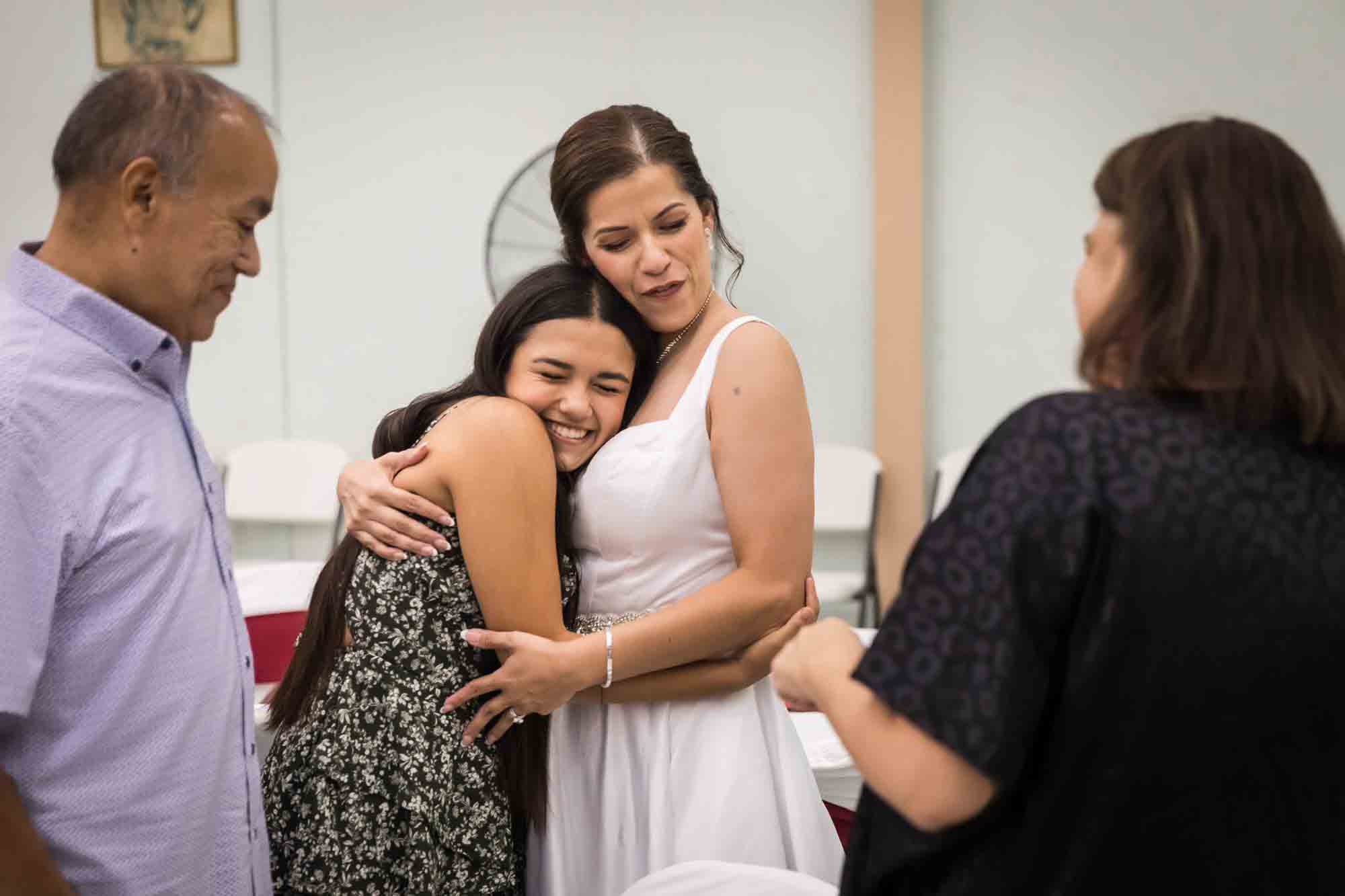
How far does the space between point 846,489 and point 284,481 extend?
229 centimetres

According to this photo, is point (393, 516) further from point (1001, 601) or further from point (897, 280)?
point (897, 280)

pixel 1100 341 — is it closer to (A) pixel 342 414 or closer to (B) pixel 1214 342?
(B) pixel 1214 342

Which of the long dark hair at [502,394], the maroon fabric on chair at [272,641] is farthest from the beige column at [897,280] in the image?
the long dark hair at [502,394]

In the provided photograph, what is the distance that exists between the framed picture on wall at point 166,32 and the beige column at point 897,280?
8.90ft

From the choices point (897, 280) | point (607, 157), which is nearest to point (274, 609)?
point (607, 157)

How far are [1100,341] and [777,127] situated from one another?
162 inches

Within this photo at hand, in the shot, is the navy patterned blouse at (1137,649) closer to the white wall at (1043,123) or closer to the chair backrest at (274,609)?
the chair backrest at (274,609)

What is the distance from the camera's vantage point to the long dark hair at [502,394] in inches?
60.6

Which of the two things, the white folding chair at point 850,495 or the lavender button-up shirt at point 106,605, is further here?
the white folding chair at point 850,495

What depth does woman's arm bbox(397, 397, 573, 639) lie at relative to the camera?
1.45 meters

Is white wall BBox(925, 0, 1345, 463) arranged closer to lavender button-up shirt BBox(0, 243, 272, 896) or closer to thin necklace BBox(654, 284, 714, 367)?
thin necklace BBox(654, 284, 714, 367)

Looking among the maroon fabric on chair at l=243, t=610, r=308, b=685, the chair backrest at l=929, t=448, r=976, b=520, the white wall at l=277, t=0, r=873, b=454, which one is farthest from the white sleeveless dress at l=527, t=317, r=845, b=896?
the white wall at l=277, t=0, r=873, b=454

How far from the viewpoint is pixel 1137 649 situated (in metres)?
0.89

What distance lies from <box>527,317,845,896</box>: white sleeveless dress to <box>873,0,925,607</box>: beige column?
10.1 feet
